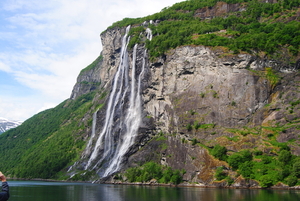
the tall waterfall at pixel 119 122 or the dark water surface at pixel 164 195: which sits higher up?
the tall waterfall at pixel 119 122

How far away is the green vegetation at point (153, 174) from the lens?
8253 cm

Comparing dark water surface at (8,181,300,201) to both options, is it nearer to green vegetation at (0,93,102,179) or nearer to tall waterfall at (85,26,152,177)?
tall waterfall at (85,26,152,177)

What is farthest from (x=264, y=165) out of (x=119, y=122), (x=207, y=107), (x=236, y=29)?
(x=236, y=29)

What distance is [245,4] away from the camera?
427ft

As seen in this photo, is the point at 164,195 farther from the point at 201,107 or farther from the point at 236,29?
the point at 236,29

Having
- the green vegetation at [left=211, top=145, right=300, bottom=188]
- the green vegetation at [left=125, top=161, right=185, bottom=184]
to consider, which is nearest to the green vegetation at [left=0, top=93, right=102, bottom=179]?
the green vegetation at [left=125, top=161, right=185, bottom=184]

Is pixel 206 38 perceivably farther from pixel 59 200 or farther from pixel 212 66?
pixel 59 200

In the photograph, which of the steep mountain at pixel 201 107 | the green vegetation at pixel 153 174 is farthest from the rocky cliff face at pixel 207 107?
the green vegetation at pixel 153 174

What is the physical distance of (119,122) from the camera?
112750 millimetres

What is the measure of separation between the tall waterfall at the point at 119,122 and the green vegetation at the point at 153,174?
29.7 ft

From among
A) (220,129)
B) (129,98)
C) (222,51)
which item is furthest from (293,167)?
(129,98)

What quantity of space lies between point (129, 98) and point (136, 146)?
21867 millimetres

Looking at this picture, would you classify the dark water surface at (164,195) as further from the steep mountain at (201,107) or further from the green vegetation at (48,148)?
the green vegetation at (48,148)

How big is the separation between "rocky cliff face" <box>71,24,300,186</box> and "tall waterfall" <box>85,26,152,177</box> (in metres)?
4.01
